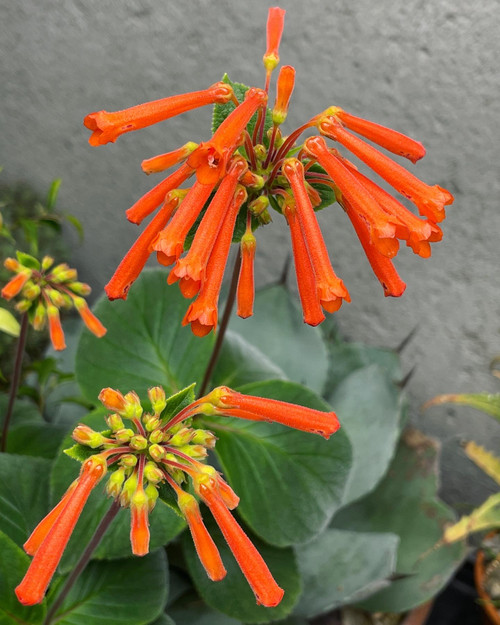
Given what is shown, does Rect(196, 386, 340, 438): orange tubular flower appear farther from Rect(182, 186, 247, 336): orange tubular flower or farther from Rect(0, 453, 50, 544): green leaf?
Rect(0, 453, 50, 544): green leaf

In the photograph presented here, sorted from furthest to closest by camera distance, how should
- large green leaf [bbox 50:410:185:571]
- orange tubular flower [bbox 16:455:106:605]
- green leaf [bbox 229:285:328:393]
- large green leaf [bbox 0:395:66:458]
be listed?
green leaf [bbox 229:285:328:393] → large green leaf [bbox 0:395:66:458] → large green leaf [bbox 50:410:185:571] → orange tubular flower [bbox 16:455:106:605]

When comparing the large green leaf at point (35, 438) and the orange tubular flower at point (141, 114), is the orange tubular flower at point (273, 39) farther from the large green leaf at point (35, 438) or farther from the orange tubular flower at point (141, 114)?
the large green leaf at point (35, 438)

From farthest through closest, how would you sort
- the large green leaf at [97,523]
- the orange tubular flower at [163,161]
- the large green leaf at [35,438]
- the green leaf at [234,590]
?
1. the large green leaf at [35,438]
2. the green leaf at [234,590]
3. the large green leaf at [97,523]
4. the orange tubular flower at [163,161]

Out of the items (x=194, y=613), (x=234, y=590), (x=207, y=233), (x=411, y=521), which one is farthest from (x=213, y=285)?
(x=411, y=521)

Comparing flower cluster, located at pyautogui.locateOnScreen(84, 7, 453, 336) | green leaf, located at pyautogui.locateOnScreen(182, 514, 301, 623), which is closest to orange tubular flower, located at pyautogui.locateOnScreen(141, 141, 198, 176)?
flower cluster, located at pyautogui.locateOnScreen(84, 7, 453, 336)

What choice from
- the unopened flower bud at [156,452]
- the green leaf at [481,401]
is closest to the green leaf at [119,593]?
the unopened flower bud at [156,452]

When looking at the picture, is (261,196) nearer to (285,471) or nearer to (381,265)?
(381,265)

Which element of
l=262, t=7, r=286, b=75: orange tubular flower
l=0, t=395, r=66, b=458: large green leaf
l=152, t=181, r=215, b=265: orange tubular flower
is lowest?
l=0, t=395, r=66, b=458: large green leaf
